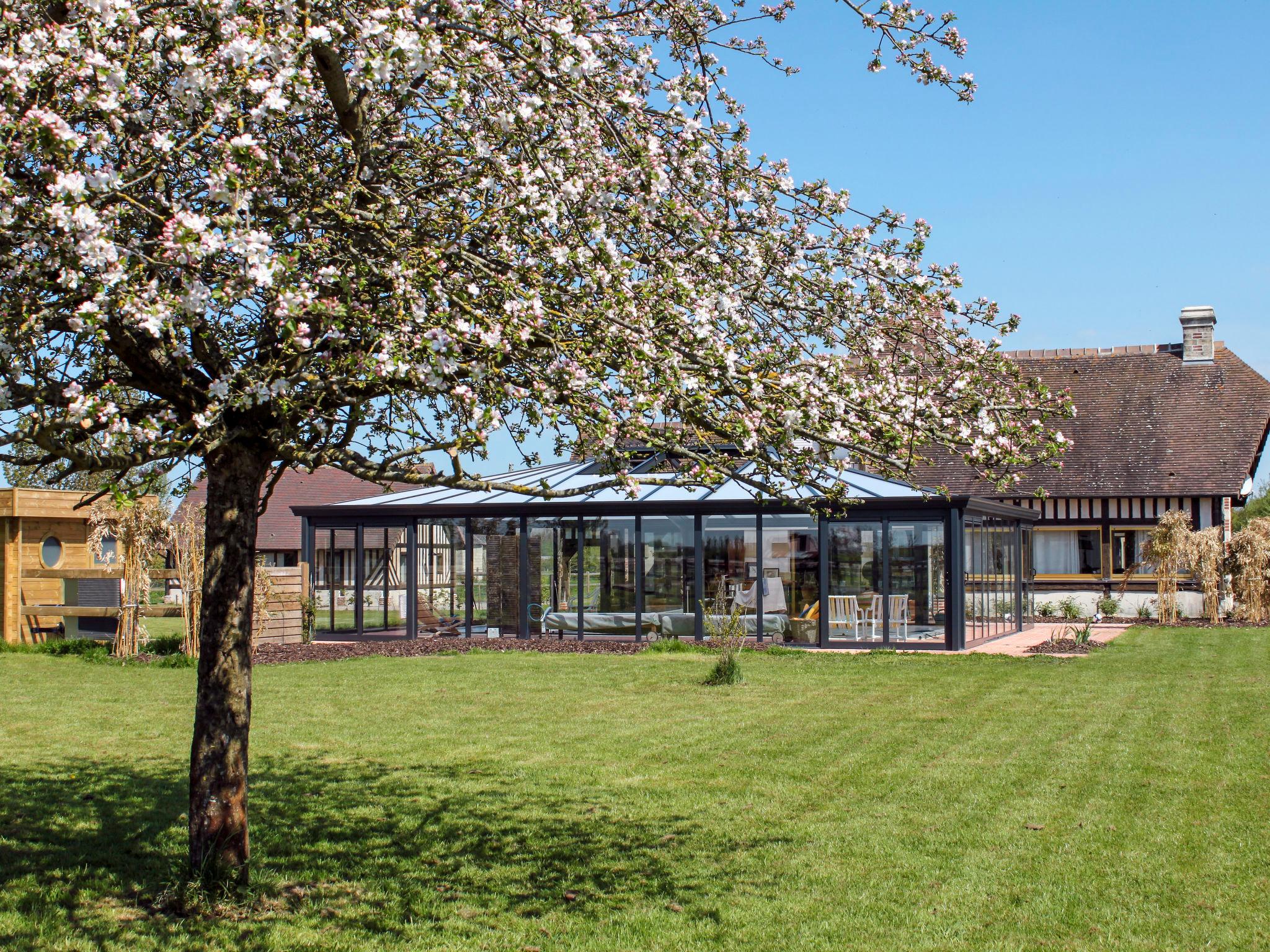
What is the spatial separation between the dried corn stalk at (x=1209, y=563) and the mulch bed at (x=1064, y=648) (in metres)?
5.70

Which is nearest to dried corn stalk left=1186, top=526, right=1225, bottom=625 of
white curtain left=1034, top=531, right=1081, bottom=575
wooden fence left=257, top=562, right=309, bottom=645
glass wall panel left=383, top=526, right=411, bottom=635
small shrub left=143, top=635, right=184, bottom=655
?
white curtain left=1034, top=531, right=1081, bottom=575

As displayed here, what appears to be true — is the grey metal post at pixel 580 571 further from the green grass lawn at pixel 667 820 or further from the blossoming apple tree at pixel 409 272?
the blossoming apple tree at pixel 409 272

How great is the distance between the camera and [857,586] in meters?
19.1

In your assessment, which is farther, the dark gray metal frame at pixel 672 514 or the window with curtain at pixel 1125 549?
the window with curtain at pixel 1125 549

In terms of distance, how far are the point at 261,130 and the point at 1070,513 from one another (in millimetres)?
24959

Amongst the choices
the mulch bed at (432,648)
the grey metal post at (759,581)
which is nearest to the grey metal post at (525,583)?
the mulch bed at (432,648)

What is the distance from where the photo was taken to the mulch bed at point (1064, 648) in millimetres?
17406

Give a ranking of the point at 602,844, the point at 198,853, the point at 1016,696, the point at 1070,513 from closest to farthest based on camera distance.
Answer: the point at 198,853
the point at 602,844
the point at 1016,696
the point at 1070,513

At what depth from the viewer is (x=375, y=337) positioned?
4.68m

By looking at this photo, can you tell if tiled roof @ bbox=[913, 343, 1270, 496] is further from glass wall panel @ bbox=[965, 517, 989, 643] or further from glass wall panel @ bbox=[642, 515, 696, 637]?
glass wall panel @ bbox=[642, 515, 696, 637]

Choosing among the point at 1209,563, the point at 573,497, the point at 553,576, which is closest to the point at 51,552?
the point at 553,576

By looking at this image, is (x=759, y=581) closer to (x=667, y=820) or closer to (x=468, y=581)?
(x=468, y=581)

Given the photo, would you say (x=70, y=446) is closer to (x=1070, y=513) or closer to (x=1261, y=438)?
(x=1070, y=513)

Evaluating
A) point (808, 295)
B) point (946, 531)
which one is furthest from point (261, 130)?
point (946, 531)
